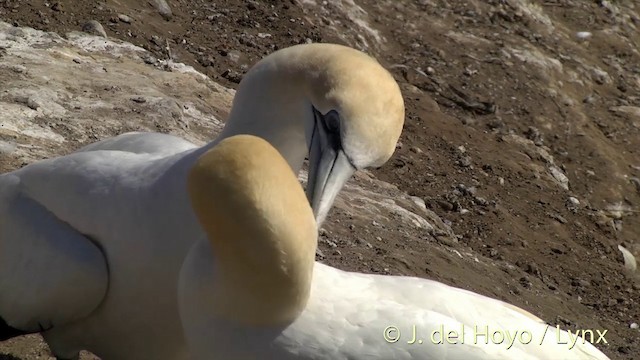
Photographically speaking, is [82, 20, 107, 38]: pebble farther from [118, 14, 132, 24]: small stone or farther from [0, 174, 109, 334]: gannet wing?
[0, 174, 109, 334]: gannet wing

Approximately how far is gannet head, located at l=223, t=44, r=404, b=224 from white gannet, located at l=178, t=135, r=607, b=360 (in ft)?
1.92

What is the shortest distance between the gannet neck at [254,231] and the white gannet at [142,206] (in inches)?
25.8

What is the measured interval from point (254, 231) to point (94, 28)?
4.78 meters

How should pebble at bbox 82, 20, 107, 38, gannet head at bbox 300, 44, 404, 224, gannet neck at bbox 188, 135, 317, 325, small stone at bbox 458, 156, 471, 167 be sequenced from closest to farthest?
gannet neck at bbox 188, 135, 317, 325
gannet head at bbox 300, 44, 404, 224
pebble at bbox 82, 20, 107, 38
small stone at bbox 458, 156, 471, 167

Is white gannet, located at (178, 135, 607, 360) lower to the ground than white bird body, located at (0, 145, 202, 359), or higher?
higher

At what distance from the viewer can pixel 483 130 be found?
373 inches

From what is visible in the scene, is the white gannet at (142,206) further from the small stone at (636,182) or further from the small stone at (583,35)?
the small stone at (583,35)

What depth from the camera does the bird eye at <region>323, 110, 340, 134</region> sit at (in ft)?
13.7

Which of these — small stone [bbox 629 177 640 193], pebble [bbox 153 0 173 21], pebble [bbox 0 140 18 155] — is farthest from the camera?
small stone [bbox 629 177 640 193]

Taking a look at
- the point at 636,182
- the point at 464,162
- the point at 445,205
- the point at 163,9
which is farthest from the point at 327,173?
the point at 636,182

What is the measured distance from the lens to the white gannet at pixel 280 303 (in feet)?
11.1

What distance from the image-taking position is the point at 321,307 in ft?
11.7

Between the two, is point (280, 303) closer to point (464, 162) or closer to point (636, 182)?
point (464, 162)

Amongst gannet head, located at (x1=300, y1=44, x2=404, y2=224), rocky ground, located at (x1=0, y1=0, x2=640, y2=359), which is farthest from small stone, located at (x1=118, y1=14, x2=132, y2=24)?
gannet head, located at (x1=300, y1=44, x2=404, y2=224)
